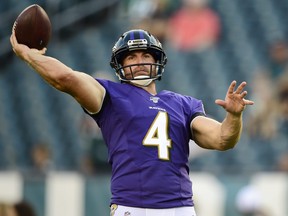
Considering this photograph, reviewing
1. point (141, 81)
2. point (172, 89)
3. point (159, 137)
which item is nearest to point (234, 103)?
point (159, 137)

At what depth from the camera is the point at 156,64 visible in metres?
5.10

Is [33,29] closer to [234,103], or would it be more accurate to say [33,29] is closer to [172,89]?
[234,103]

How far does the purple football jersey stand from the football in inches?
17.3

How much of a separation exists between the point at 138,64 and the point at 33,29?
2.04 ft

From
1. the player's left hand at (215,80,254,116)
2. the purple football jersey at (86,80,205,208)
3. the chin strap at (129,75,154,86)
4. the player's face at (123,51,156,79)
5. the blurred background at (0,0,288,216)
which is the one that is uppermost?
the blurred background at (0,0,288,216)

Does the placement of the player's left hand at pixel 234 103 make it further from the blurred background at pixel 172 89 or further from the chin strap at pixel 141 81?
the blurred background at pixel 172 89

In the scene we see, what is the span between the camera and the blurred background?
978cm

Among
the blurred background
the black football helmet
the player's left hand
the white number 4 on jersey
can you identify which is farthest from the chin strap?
the blurred background

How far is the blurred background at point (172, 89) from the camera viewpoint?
9781mm

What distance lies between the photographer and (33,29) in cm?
506

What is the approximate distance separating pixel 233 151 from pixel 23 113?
11.5 feet

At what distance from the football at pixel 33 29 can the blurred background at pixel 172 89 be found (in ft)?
15.0

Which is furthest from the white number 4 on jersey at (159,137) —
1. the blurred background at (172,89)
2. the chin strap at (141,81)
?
the blurred background at (172,89)

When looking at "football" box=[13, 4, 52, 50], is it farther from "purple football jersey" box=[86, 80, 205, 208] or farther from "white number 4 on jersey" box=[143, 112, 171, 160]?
"white number 4 on jersey" box=[143, 112, 171, 160]
